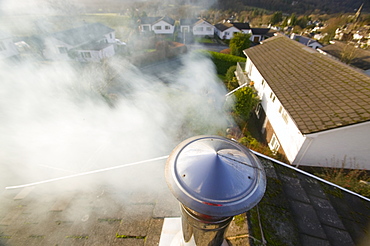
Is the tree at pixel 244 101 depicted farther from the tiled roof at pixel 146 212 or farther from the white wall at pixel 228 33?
the white wall at pixel 228 33

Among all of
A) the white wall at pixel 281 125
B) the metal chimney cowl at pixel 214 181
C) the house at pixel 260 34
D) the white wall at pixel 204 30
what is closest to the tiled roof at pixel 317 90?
the white wall at pixel 281 125

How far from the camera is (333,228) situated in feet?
6.52

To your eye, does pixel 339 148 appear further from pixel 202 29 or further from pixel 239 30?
pixel 202 29

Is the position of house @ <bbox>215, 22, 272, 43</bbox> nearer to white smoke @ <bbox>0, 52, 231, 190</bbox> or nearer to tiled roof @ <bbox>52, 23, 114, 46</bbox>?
tiled roof @ <bbox>52, 23, 114, 46</bbox>

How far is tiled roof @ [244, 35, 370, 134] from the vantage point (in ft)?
17.7

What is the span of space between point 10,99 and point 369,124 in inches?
469

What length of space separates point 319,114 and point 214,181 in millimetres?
6583

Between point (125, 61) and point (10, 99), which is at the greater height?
point (10, 99)

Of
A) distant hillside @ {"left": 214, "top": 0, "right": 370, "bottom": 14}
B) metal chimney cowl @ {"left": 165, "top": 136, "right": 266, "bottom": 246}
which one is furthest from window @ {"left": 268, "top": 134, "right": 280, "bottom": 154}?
distant hillside @ {"left": 214, "top": 0, "right": 370, "bottom": 14}

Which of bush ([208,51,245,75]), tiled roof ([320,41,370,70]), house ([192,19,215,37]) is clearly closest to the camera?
tiled roof ([320,41,370,70])

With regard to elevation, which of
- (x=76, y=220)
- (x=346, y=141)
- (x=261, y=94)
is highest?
(x=76, y=220)

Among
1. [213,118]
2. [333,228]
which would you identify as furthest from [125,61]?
[333,228]

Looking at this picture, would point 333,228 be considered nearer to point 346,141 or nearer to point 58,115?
point 346,141

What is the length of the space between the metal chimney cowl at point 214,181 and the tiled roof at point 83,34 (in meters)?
27.6
